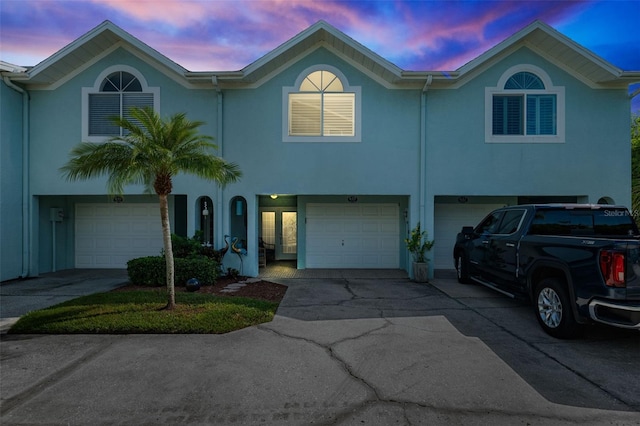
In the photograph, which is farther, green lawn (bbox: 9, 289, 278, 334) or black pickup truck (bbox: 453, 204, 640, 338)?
green lawn (bbox: 9, 289, 278, 334)

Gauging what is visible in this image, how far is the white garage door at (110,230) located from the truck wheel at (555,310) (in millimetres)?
11206

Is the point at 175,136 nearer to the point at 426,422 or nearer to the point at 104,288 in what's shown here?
the point at 104,288

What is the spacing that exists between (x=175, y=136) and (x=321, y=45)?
599 cm

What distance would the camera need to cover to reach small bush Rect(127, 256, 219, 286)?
865 cm

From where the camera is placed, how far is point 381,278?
10.1 m

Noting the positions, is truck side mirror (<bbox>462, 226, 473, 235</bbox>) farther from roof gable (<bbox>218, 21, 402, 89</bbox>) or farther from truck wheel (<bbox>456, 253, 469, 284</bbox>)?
roof gable (<bbox>218, 21, 402, 89</bbox>)

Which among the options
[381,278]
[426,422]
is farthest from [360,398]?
[381,278]

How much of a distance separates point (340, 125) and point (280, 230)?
5484mm

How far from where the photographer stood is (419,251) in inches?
384

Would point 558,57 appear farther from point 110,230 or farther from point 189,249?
point 110,230

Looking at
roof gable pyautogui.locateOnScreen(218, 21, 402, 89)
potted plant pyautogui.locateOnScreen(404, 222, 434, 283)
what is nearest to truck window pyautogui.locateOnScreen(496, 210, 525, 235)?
potted plant pyautogui.locateOnScreen(404, 222, 434, 283)

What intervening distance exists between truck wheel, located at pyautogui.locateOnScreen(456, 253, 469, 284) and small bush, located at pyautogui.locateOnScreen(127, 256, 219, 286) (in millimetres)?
6896

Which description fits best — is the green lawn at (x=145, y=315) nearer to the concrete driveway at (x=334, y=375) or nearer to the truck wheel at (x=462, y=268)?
the concrete driveway at (x=334, y=375)

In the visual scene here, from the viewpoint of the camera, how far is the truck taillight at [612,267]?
4.16m
